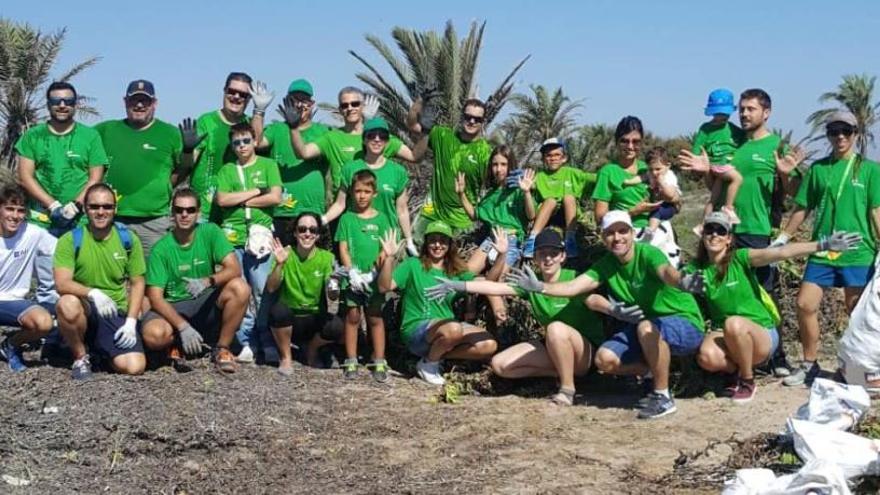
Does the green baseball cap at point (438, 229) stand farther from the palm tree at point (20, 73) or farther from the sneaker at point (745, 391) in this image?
the palm tree at point (20, 73)

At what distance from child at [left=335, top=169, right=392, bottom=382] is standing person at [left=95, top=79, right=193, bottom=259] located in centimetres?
146

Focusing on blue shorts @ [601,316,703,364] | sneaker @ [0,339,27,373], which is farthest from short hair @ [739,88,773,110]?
sneaker @ [0,339,27,373]

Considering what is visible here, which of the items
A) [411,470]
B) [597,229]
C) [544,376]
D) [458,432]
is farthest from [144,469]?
[597,229]

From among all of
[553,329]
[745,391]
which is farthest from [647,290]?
[745,391]

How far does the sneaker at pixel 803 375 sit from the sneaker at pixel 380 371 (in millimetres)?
2983

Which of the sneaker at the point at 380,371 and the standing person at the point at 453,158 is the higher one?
the standing person at the point at 453,158

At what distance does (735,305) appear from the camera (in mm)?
Result: 7012

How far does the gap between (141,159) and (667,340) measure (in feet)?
13.9

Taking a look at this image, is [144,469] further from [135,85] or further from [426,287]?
[135,85]

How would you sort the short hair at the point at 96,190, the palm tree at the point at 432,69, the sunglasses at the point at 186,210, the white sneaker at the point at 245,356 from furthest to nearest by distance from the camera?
the palm tree at the point at 432,69, the white sneaker at the point at 245,356, the sunglasses at the point at 186,210, the short hair at the point at 96,190

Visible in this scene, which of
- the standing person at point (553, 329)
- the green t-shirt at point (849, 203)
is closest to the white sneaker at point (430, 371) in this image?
the standing person at point (553, 329)

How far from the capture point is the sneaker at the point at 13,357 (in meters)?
7.52

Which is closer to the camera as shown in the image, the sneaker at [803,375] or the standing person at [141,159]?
the sneaker at [803,375]

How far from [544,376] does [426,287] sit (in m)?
1.14
